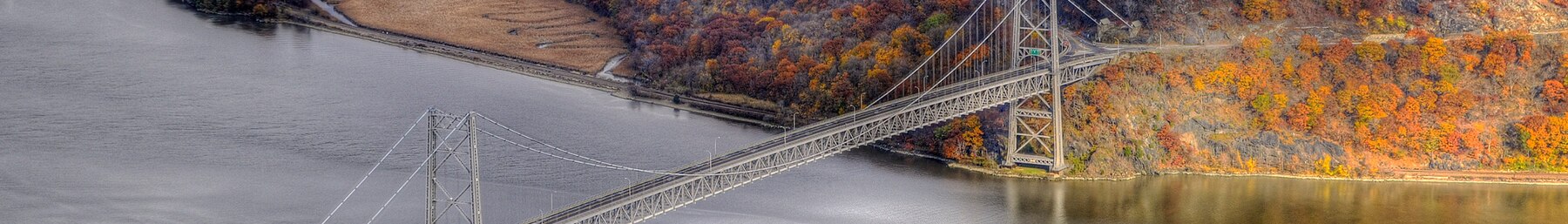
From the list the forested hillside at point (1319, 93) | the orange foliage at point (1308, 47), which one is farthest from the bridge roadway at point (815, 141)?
the orange foliage at point (1308, 47)

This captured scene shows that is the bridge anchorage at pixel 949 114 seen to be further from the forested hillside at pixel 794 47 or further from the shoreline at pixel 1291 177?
the forested hillside at pixel 794 47

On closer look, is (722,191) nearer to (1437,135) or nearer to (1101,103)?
(1101,103)

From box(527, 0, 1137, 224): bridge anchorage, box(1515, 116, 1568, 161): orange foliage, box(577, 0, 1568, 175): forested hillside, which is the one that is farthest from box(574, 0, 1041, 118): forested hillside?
box(1515, 116, 1568, 161): orange foliage

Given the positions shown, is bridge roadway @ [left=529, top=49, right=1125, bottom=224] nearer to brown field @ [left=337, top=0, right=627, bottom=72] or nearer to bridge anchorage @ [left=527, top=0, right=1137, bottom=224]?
bridge anchorage @ [left=527, top=0, right=1137, bottom=224]

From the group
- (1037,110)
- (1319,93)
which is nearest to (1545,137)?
(1319,93)

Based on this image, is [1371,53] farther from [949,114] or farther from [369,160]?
[369,160]

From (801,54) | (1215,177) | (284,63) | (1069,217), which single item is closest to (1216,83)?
(1215,177)
